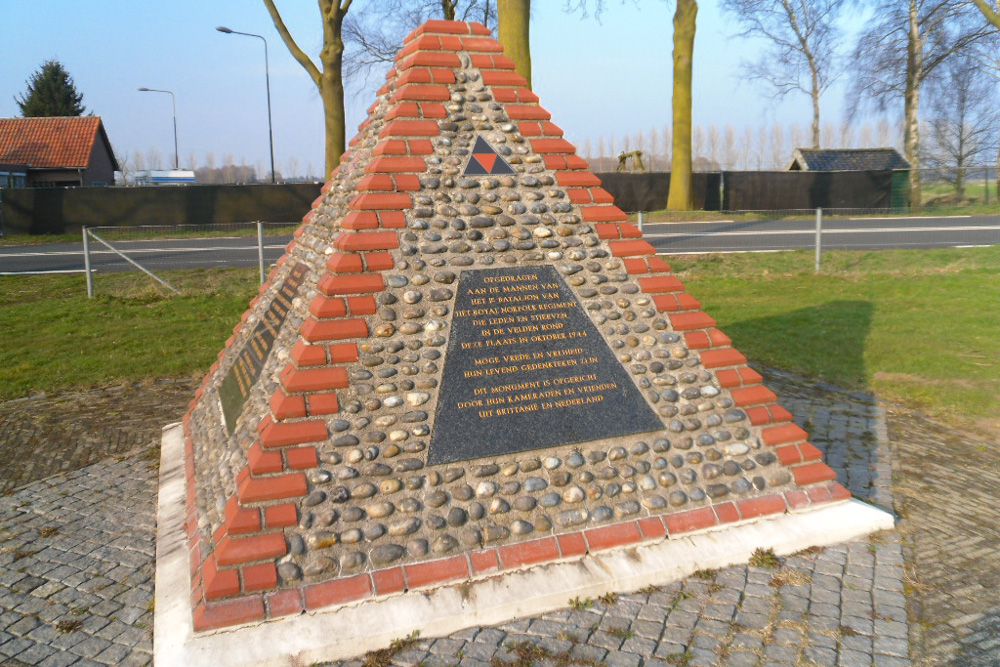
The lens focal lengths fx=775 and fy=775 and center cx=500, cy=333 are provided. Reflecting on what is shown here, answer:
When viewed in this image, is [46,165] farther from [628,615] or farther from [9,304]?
[628,615]

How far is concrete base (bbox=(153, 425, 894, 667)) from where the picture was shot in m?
3.66

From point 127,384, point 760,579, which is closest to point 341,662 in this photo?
point 760,579

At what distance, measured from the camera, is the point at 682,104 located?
24188 millimetres

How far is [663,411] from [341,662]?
7.94ft

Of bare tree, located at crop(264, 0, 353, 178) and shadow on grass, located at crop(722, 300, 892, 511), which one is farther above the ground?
bare tree, located at crop(264, 0, 353, 178)

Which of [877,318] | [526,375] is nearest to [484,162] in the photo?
[526,375]

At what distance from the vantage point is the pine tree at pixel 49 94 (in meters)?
52.1

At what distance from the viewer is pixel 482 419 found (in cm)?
455

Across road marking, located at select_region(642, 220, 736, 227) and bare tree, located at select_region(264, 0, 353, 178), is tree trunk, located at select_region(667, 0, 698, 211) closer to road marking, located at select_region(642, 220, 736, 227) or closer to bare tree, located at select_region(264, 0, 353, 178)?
road marking, located at select_region(642, 220, 736, 227)

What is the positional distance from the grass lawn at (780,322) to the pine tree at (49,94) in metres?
43.6

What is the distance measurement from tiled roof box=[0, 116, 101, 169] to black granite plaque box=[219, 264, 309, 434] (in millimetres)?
45392

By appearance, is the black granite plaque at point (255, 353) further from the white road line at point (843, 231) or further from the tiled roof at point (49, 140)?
the tiled roof at point (49, 140)

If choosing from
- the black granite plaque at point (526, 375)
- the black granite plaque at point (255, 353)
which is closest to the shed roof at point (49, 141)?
the black granite plaque at point (255, 353)

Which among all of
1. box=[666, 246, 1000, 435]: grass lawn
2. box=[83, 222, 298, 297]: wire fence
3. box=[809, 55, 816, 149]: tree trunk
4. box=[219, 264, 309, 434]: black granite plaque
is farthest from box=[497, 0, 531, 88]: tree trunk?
box=[809, 55, 816, 149]: tree trunk
